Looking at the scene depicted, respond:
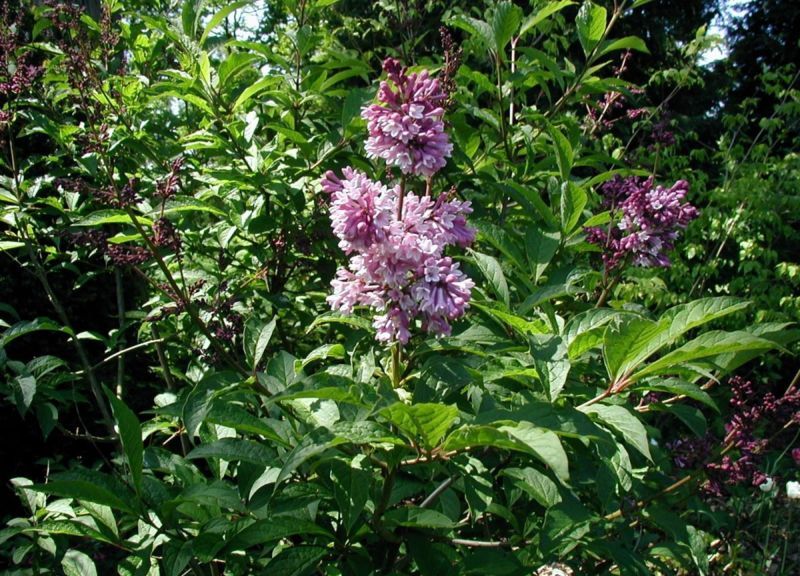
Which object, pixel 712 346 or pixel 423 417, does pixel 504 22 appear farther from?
pixel 423 417

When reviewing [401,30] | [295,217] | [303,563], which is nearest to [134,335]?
[295,217]

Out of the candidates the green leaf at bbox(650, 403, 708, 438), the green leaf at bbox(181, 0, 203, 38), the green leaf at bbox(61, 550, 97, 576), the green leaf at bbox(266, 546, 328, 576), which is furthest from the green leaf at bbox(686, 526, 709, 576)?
the green leaf at bbox(181, 0, 203, 38)

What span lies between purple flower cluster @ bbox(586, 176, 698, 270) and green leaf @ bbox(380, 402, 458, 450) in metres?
0.98

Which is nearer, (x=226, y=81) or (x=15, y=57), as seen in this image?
(x=226, y=81)

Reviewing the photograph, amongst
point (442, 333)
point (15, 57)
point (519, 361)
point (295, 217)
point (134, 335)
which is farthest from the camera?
point (134, 335)

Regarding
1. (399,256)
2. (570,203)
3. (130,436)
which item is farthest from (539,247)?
(130,436)

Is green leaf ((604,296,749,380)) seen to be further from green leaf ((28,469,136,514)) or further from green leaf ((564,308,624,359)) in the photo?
green leaf ((28,469,136,514))

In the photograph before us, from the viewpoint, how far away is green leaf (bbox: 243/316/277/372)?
5.89 feet

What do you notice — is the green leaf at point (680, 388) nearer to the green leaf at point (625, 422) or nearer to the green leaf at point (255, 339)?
the green leaf at point (625, 422)

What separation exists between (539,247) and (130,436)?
3.88ft

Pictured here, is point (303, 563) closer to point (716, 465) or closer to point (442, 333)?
point (442, 333)

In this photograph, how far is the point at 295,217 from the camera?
2.59m

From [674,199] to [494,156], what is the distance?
79 cm

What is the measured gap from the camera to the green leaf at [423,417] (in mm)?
1190
